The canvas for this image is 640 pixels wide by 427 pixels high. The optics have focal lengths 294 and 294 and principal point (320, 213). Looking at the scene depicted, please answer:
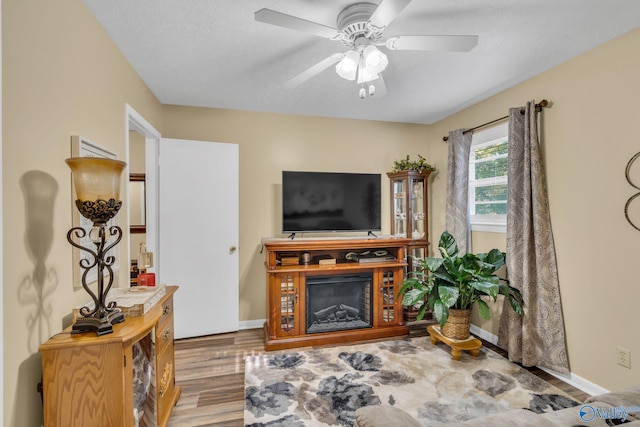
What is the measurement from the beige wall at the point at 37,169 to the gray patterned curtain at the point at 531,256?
3.19 meters

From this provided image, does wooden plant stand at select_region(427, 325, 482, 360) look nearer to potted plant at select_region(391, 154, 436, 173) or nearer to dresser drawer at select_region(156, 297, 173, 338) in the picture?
potted plant at select_region(391, 154, 436, 173)

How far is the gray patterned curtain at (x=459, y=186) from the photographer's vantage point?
330 cm

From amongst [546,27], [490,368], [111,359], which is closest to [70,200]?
[111,359]

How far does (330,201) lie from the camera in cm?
341

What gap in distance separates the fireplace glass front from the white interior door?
0.88 metres

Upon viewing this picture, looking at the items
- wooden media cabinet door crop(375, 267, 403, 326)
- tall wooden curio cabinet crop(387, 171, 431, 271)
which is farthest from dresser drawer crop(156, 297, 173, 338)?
tall wooden curio cabinet crop(387, 171, 431, 271)

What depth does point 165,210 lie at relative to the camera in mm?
3047

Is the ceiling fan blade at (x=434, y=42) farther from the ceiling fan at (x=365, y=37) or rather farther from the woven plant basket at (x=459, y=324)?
the woven plant basket at (x=459, y=324)

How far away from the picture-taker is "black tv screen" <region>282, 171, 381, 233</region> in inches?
130

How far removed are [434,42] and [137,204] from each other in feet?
12.7

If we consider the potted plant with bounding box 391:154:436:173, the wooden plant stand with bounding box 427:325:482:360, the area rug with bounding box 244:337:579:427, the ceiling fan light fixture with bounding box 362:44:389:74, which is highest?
the ceiling fan light fixture with bounding box 362:44:389:74

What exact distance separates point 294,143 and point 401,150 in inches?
57.7

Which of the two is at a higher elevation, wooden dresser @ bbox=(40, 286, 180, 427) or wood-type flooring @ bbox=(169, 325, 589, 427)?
wooden dresser @ bbox=(40, 286, 180, 427)

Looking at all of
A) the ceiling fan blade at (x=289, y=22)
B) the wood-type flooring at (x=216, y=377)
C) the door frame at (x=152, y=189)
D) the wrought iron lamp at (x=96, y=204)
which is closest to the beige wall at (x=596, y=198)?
the wood-type flooring at (x=216, y=377)
